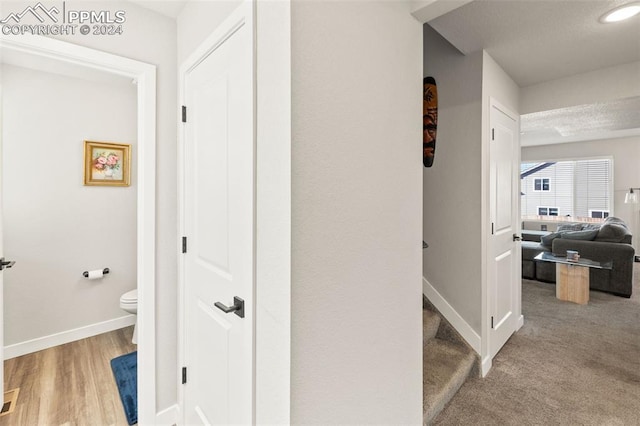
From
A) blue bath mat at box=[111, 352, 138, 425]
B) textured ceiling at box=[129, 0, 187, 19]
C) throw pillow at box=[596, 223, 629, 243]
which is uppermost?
textured ceiling at box=[129, 0, 187, 19]

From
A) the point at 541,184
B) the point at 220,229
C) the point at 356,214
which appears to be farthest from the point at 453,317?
the point at 541,184

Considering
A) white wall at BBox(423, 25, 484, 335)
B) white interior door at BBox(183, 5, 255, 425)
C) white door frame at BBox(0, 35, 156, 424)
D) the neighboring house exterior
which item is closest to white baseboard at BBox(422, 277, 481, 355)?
white wall at BBox(423, 25, 484, 335)

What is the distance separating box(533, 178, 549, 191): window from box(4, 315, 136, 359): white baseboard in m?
8.86

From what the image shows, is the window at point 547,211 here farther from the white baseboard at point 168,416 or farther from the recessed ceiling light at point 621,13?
the white baseboard at point 168,416

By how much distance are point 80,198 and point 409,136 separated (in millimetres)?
3065

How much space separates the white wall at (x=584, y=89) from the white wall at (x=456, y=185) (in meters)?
1.12

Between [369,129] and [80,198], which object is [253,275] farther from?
[80,198]

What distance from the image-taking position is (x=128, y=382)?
7.02 feet

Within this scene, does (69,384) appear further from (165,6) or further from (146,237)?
(165,6)

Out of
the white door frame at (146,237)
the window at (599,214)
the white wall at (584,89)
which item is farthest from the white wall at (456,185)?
the window at (599,214)

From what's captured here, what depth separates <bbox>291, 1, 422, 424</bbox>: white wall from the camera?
36.2 inches

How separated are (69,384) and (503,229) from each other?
3518mm

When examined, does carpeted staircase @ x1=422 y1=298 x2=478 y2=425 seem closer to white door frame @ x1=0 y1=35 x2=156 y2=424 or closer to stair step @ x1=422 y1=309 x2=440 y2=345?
stair step @ x1=422 y1=309 x2=440 y2=345

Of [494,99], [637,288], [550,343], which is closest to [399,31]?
[494,99]
